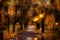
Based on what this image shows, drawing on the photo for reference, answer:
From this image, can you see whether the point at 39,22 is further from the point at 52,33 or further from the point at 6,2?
the point at 6,2

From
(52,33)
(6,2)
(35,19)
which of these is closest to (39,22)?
(35,19)

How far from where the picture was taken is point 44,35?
2.12 m

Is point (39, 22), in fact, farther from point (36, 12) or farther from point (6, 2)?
point (6, 2)

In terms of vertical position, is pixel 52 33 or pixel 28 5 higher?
pixel 28 5

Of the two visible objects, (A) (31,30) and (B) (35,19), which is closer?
(A) (31,30)

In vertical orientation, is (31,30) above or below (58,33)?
above

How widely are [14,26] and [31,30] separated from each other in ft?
2.05

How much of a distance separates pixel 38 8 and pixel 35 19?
A: 153 millimetres

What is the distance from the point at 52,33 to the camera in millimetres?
2145

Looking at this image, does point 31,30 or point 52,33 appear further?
point 52,33

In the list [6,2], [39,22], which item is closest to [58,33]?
[39,22]

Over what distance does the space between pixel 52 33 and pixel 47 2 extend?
426mm

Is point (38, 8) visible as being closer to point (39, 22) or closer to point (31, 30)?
point (39, 22)

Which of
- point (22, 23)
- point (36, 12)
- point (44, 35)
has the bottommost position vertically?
point (44, 35)
